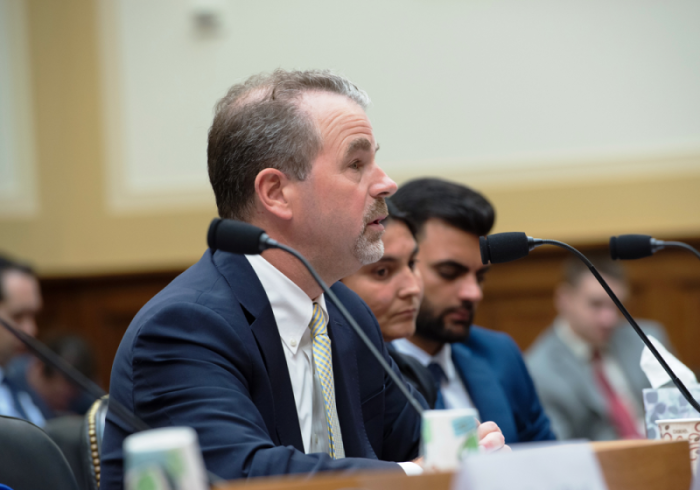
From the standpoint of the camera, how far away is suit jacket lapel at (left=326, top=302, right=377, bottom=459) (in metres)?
1.51

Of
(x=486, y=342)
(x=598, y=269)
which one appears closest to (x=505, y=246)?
(x=486, y=342)

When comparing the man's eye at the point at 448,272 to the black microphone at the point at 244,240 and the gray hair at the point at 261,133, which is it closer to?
the gray hair at the point at 261,133

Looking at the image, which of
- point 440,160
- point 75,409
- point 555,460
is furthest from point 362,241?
→ point 75,409

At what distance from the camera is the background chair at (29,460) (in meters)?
1.45

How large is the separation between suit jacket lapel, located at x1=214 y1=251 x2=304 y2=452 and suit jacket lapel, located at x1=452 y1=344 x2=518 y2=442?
0.97 m

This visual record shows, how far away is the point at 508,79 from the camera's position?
448 cm

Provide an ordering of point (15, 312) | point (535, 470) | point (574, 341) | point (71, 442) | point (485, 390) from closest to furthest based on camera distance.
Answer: point (535, 470) < point (71, 442) < point (485, 390) < point (15, 312) < point (574, 341)

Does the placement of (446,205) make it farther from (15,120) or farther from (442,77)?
(15,120)

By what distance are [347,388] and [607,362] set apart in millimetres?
2983

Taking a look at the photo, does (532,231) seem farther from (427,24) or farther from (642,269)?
(427,24)

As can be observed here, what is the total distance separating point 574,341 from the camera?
161 inches

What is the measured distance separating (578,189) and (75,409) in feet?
10.2

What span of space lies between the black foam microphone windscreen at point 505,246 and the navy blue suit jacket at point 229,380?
36 cm

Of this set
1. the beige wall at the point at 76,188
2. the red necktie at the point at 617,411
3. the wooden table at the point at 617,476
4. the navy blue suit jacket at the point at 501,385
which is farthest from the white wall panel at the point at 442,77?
the wooden table at the point at 617,476
